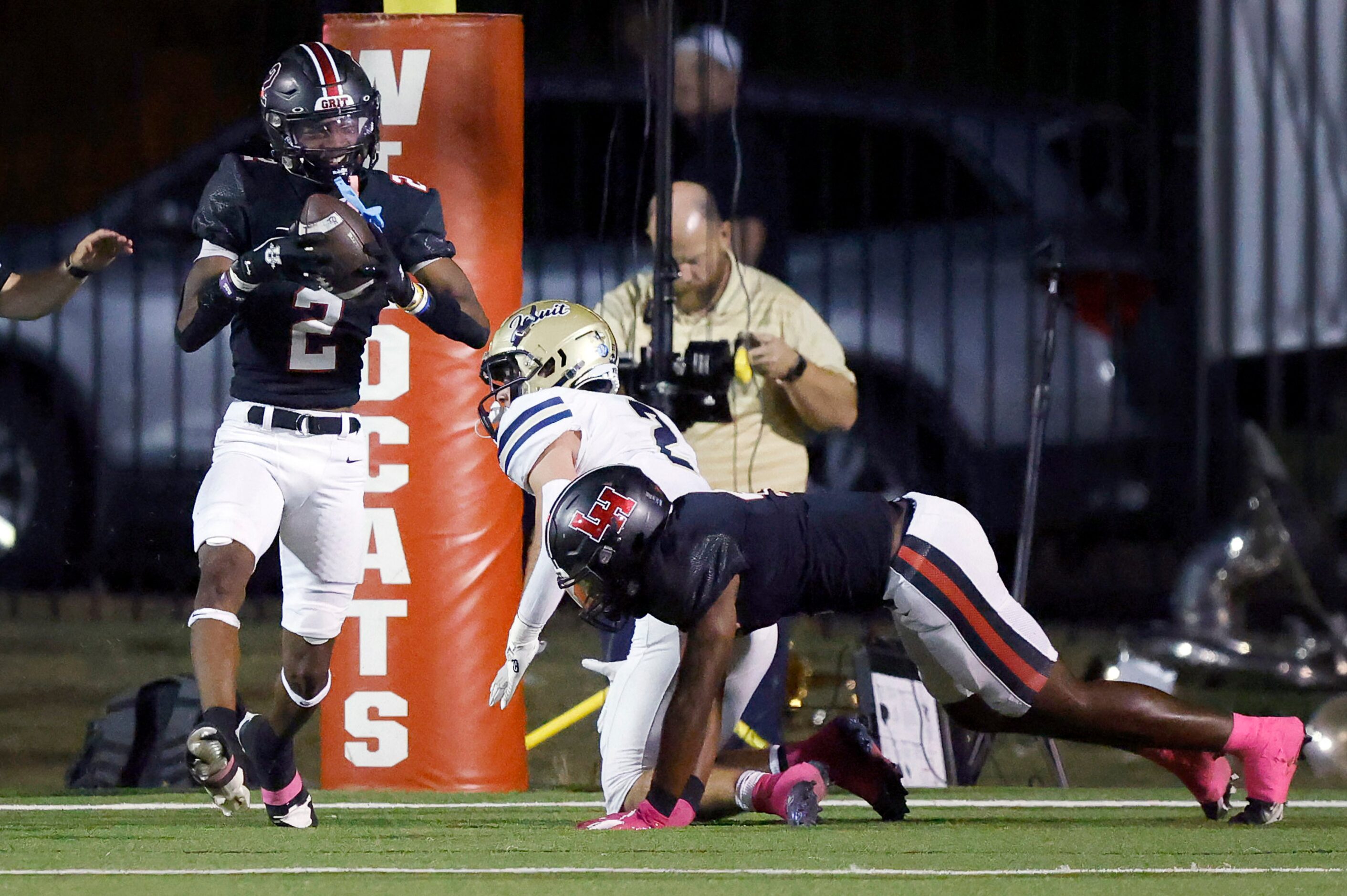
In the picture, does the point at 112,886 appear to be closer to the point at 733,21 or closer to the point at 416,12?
the point at 416,12

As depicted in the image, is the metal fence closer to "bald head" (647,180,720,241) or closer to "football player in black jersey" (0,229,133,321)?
→ "bald head" (647,180,720,241)

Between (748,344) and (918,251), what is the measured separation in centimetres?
193

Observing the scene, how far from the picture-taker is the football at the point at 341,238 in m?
5.00

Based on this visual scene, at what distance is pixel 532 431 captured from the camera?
5.17 m

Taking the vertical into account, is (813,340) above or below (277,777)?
above

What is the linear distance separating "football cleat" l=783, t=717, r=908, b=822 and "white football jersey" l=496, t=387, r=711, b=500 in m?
0.69

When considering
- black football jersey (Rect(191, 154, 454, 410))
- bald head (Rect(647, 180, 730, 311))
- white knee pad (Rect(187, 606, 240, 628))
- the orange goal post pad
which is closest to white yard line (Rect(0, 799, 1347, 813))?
the orange goal post pad

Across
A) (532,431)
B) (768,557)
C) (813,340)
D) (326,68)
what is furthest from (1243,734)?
(326,68)

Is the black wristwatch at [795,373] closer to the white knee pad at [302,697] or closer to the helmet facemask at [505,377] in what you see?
the helmet facemask at [505,377]

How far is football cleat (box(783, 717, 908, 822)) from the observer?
17.2 feet

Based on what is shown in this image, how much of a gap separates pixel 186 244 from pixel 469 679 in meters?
2.71

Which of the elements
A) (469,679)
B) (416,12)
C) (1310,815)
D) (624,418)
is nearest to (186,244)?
(416,12)

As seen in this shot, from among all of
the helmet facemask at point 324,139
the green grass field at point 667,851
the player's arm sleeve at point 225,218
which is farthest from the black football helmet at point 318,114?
the green grass field at point 667,851

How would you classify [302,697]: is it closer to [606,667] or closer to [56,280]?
[606,667]
